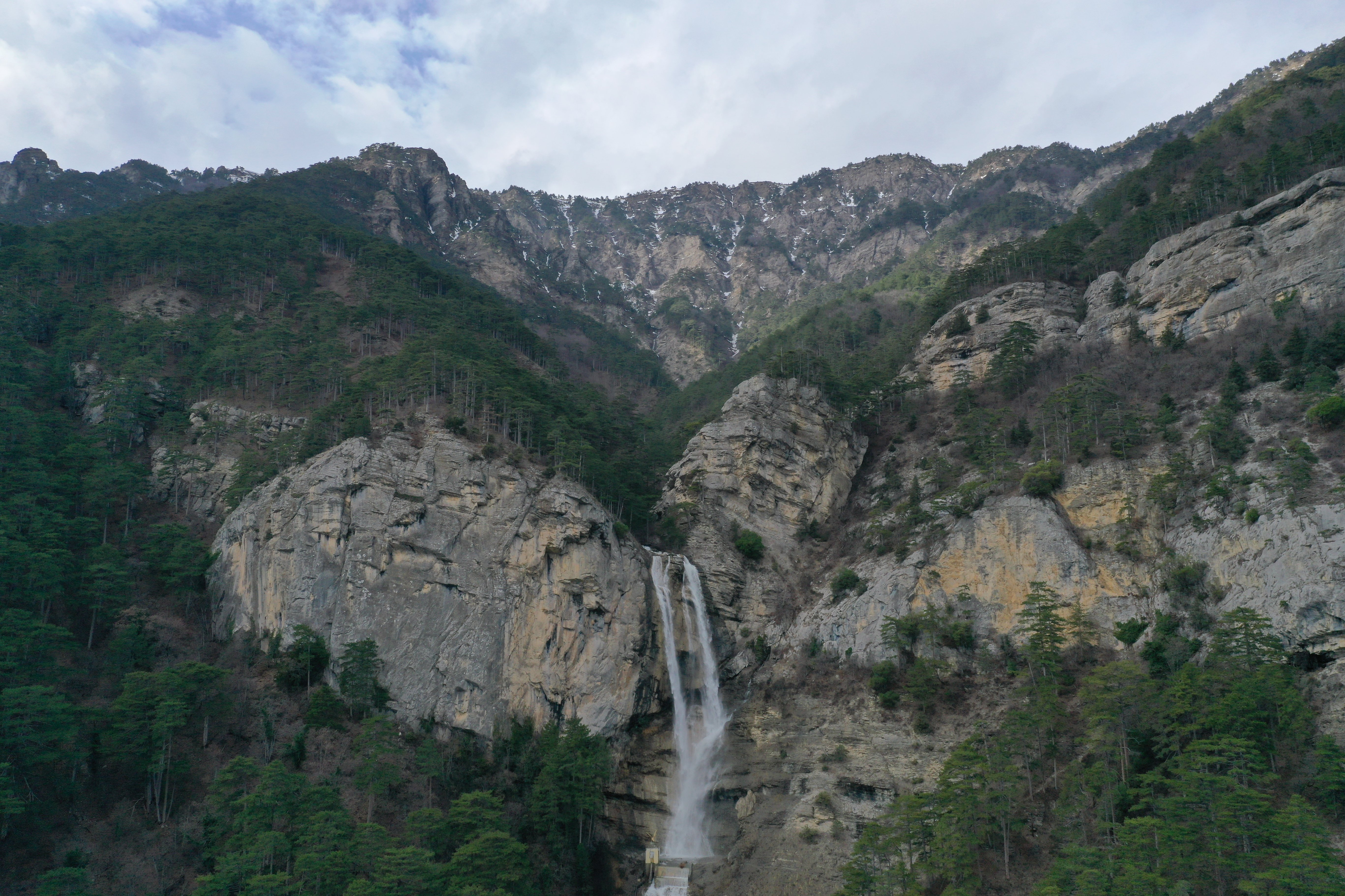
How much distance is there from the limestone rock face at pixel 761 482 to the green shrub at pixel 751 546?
0.47m

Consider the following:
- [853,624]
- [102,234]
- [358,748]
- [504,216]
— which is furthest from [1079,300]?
[504,216]

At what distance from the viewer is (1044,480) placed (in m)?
55.1

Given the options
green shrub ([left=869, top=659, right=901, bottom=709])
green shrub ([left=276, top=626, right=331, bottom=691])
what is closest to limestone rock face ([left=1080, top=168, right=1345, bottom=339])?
green shrub ([left=869, top=659, right=901, bottom=709])

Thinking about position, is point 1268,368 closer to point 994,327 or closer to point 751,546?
point 994,327

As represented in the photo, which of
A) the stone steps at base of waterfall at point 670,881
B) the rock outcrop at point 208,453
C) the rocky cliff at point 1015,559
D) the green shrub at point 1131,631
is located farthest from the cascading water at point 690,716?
the rock outcrop at point 208,453

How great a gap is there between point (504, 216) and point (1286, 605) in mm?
171331

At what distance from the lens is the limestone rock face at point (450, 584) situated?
52.8 metres

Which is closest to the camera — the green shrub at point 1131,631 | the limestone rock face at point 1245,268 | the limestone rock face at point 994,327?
the green shrub at point 1131,631

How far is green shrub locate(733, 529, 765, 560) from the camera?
216ft

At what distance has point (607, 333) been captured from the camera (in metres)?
142

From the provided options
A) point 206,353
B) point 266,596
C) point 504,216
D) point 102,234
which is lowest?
point 266,596

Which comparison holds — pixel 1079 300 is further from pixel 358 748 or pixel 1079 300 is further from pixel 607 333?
pixel 607 333

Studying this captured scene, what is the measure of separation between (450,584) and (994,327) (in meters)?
55.6

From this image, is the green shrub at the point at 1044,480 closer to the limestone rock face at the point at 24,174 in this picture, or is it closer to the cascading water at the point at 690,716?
the cascading water at the point at 690,716
